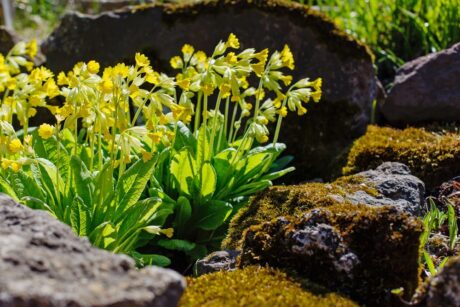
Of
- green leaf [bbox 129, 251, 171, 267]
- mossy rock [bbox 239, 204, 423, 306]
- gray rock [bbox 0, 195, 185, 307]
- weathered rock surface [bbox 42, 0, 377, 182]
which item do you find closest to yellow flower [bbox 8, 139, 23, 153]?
green leaf [bbox 129, 251, 171, 267]

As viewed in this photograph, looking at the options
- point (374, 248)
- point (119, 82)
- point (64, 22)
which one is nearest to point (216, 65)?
point (119, 82)

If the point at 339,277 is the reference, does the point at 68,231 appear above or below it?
above

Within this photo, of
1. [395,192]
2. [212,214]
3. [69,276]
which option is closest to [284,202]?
[212,214]

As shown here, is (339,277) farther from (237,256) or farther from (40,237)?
(40,237)

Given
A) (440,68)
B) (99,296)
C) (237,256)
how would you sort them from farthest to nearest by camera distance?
(440,68) < (237,256) < (99,296)

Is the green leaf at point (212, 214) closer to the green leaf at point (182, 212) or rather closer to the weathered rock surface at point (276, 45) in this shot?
the green leaf at point (182, 212)
